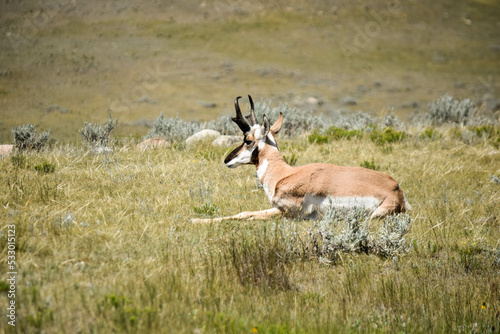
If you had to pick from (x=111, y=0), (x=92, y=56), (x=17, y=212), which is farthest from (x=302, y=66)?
(x=17, y=212)

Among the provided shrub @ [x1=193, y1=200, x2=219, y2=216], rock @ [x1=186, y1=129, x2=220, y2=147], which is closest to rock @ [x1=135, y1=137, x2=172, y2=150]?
rock @ [x1=186, y1=129, x2=220, y2=147]

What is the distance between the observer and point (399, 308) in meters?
3.70

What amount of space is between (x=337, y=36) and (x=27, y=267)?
71.0 metres

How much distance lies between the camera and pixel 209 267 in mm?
3920

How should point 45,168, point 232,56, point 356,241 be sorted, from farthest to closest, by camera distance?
point 232,56 → point 45,168 → point 356,241

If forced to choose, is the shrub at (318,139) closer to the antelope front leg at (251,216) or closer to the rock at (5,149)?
the antelope front leg at (251,216)

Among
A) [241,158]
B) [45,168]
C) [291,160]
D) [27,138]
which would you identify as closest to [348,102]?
[291,160]

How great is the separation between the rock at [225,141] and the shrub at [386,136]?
11.7 ft

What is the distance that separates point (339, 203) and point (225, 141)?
4.94 m

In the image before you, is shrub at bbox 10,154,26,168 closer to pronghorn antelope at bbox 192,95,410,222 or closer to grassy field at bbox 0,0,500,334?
grassy field at bbox 0,0,500,334

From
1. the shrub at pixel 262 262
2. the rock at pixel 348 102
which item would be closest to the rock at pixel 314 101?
the rock at pixel 348 102

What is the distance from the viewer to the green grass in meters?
3.06

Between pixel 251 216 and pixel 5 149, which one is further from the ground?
pixel 5 149

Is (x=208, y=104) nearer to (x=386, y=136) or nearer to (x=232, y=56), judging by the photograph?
(x=386, y=136)
